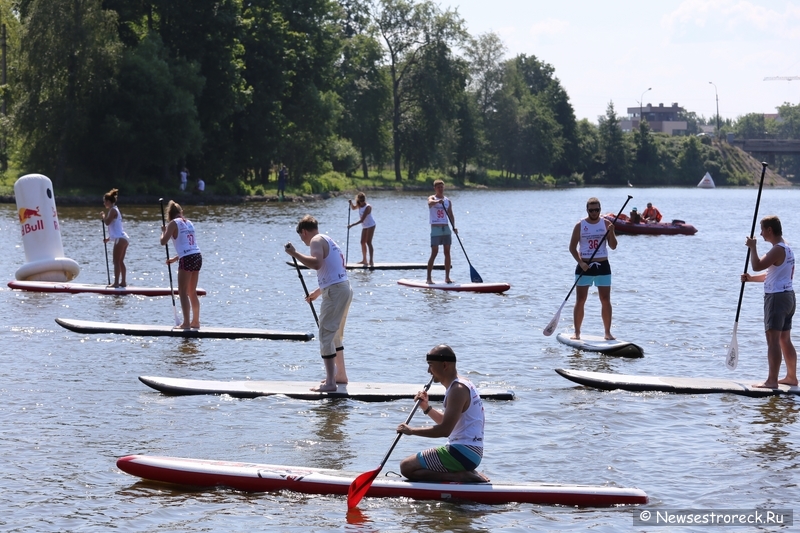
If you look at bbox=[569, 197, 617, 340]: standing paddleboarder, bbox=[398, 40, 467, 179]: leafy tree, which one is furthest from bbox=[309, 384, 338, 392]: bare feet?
bbox=[398, 40, 467, 179]: leafy tree

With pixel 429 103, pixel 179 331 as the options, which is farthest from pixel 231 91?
pixel 179 331

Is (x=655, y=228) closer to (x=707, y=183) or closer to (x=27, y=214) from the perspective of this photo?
(x=27, y=214)

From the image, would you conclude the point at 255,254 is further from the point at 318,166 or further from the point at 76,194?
the point at 318,166

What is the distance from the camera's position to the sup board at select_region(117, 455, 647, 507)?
9.16m

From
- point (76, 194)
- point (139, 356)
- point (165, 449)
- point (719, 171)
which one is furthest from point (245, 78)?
point (719, 171)

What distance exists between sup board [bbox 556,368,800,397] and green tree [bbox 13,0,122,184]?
47.2m

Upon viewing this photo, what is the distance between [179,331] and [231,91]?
49300 mm

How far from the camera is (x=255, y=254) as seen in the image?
33.3 metres

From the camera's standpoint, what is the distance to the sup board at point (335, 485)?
9.16 m

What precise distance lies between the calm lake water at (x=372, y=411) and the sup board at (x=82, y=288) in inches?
7.9

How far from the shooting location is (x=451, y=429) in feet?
29.6

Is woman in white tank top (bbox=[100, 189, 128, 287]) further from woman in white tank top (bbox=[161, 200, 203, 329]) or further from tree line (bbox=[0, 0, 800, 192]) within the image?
tree line (bbox=[0, 0, 800, 192])

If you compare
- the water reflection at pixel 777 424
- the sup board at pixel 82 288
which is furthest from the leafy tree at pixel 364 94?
the water reflection at pixel 777 424

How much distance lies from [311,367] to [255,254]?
18645 millimetres
